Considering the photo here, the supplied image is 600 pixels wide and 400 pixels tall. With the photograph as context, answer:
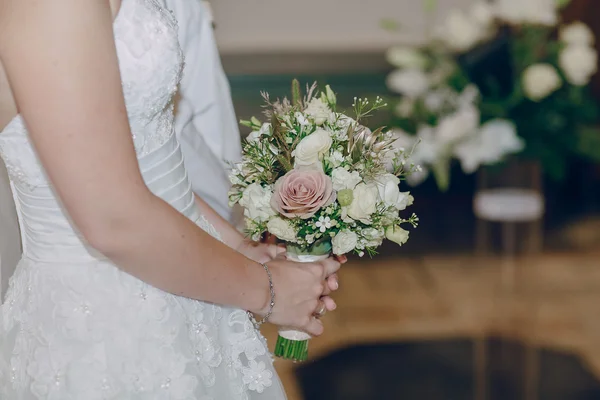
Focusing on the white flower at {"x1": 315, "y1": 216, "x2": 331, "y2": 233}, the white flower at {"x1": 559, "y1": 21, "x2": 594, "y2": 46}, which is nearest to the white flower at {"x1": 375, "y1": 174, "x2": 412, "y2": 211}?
the white flower at {"x1": 315, "y1": 216, "x2": 331, "y2": 233}

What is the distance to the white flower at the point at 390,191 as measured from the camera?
1.43m

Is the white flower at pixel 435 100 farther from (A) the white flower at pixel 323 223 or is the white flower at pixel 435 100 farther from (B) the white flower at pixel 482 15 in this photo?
(A) the white flower at pixel 323 223

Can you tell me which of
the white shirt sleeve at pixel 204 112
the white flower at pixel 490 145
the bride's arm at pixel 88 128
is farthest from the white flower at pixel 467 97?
the bride's arm at pixel 88 128

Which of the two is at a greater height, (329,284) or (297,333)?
(329,284)

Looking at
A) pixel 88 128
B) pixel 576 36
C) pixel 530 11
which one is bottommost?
pixel 576 36

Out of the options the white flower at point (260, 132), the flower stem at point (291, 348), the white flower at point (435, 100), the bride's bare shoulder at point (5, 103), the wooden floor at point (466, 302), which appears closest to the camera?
the bride's bare shoulder at point (5, 103)

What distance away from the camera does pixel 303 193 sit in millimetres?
1354

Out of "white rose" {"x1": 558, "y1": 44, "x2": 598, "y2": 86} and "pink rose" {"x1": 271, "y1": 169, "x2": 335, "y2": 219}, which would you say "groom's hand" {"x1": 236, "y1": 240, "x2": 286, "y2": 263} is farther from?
Answer: "white rose" {"x1": 558, "y1": 44, "x2": 598, "y2": 86}

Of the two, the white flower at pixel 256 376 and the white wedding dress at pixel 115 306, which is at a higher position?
the white wedding dress at pixel 115 306

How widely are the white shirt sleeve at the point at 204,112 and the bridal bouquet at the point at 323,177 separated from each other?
455mm

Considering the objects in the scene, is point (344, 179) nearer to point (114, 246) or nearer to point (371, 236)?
point (371, 236)

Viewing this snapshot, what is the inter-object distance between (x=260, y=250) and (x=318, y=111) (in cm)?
34

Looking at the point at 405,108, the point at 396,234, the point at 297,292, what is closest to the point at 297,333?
the point at 297,292

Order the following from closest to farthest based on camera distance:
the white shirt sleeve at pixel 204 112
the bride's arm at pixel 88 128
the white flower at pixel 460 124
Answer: the bride's arm at pixel 88 128 → the white shirt sleeve at pixel 204 112 → the white flower at pixel 460 124
